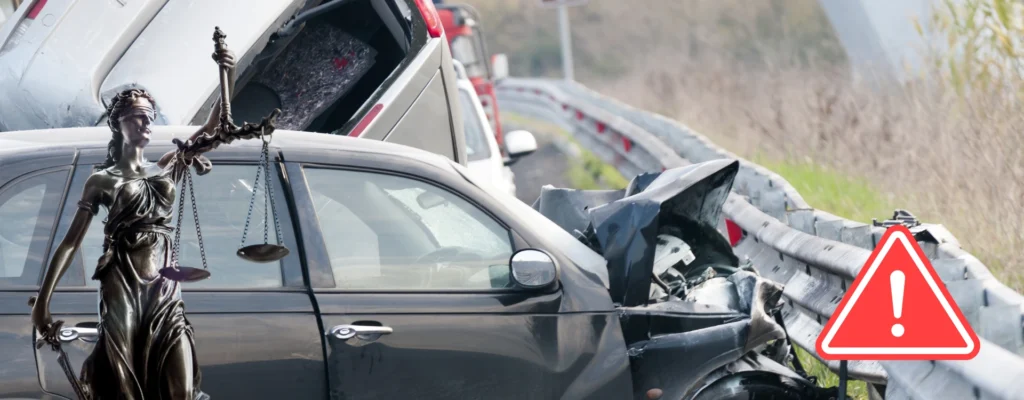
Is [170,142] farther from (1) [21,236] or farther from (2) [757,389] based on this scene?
(2) [757,389]

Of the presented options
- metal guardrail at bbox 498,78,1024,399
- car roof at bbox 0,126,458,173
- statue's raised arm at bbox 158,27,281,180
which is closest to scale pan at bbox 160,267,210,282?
statue's raised arm at bbox 158,27,281,180

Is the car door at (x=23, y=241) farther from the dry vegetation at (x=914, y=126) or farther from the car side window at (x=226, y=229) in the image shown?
the dry vegetation at (x=914, y=126)

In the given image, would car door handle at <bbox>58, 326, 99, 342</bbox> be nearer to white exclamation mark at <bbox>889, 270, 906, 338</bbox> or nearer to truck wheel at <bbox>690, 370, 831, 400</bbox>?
truck wheel at <bbox>690, 370, 831, 400</bbox>

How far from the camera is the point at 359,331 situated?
180 inches

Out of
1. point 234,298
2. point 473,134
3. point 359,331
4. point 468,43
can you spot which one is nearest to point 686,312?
point 359,331

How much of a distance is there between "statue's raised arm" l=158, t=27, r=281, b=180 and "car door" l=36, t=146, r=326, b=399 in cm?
87

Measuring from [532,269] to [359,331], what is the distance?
2.07ft

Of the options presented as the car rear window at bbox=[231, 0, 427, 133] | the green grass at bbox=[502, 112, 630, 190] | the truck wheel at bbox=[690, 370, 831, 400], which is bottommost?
the truck wheel at bbox=[690, 370, 831, 400]

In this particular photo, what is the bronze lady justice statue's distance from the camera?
3381 millimetres

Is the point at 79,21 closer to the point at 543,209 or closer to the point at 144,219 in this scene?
the point at 543,209

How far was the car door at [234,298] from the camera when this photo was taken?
4.35 m

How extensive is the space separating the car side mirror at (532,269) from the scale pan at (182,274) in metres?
1.49

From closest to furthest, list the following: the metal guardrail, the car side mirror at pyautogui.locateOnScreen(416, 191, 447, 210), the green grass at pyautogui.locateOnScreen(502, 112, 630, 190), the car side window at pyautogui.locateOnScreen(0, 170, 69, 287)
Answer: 1. the metal guardrail
2. the car side window at pyautogui.locateOnScreen(0, 170, 69, 287)
3. the car side mirror at pyautogui.locateOnScreen(416, 191, 447, 210)
4. the green grass at pyautogui.locateOnScreen(502, 112, 630, 190)

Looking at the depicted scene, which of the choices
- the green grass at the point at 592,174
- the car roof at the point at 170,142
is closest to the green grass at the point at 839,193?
the green grass at the point at 592,174
